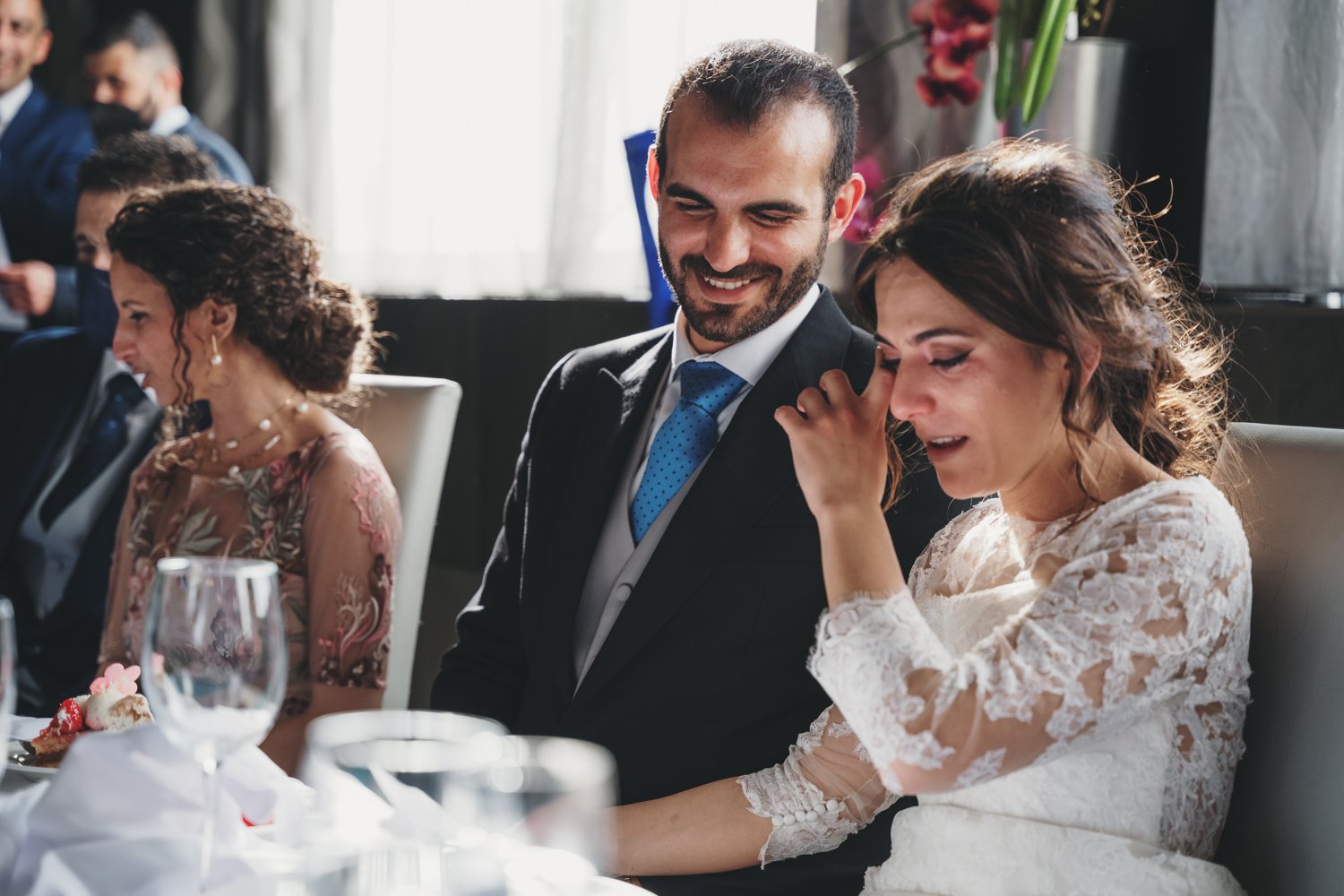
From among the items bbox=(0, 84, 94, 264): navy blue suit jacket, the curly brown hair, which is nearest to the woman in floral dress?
the curly brown hair

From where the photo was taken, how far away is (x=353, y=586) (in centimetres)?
182

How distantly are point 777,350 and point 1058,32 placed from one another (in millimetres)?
559

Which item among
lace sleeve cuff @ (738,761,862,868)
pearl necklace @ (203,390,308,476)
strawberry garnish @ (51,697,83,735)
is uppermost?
pearl necklace @ (203,390,308,476)

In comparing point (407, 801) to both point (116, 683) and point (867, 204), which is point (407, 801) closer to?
point (116, 683)

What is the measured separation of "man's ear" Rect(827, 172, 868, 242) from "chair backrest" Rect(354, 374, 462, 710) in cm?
68

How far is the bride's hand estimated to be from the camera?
3.90 ft

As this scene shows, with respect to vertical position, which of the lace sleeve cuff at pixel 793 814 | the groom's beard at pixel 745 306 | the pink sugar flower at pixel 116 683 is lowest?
the lace sleeve cuff at pixel 793 814

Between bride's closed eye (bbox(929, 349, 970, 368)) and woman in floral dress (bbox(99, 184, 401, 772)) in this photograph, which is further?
woman in floral dress (bbox(99, 184, 401, 772))

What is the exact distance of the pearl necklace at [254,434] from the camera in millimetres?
1984

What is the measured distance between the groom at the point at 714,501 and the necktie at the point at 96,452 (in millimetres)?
1381

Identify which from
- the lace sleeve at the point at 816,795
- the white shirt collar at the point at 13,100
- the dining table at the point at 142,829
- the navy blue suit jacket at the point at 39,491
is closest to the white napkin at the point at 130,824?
the dining table at the point at 142,829

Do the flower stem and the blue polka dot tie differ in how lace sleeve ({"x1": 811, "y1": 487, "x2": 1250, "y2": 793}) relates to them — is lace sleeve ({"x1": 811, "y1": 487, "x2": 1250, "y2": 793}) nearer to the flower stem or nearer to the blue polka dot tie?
the blue polka dot tie

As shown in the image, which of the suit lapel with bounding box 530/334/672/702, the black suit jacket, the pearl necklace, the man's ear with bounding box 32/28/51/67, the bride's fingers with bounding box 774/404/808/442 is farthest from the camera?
the man's ear with bounding box 32/28/51/67

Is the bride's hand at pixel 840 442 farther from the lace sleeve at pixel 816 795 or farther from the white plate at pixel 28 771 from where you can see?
the white plate at pixel 28 771
